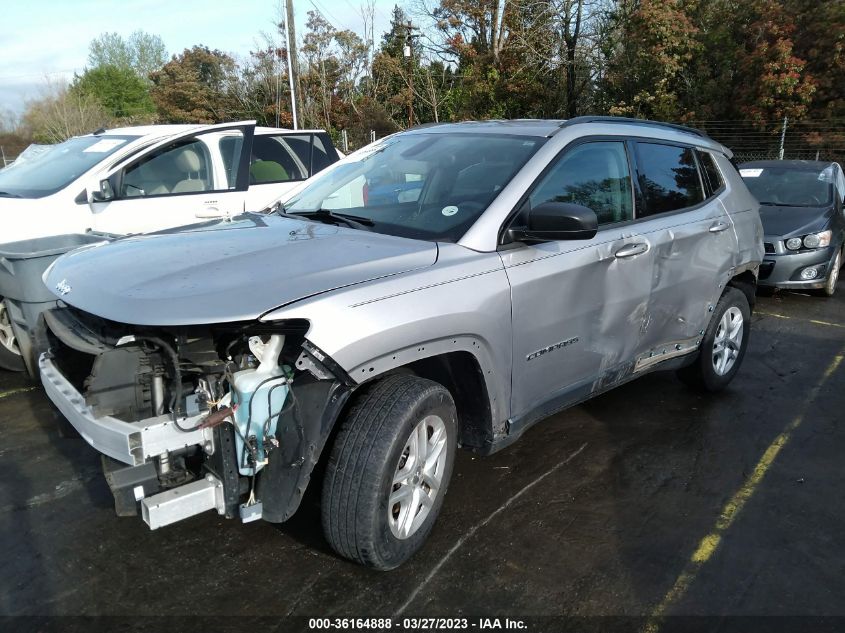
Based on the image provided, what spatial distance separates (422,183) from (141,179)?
378cm

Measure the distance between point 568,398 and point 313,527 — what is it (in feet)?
4.78

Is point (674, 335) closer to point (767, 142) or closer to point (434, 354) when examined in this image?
point (434, 354)

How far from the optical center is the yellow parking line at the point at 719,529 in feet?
8.92

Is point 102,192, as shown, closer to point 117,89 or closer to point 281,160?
point 281,160

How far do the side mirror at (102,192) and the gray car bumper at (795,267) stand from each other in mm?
7154

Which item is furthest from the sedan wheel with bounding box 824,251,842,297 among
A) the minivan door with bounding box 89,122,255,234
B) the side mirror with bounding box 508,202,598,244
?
the minivan door with bounding box 89,122,255,234

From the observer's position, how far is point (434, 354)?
2744 millimetres

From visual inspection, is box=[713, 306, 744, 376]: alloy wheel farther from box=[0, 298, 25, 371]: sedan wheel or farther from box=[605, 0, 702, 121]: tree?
box=[605, 0, 702, 121]: tree

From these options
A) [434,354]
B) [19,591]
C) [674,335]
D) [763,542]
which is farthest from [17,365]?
[763,542]

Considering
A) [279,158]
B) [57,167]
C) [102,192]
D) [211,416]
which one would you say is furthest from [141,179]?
[211,416]

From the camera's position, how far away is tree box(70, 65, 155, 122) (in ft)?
178

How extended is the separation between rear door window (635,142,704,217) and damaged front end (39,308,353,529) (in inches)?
94.1

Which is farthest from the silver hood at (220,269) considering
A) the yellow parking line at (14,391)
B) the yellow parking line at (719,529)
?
the yellow parking line at (14,391)

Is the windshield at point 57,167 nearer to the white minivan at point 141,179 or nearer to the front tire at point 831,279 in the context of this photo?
the white minivan at point 141,179
